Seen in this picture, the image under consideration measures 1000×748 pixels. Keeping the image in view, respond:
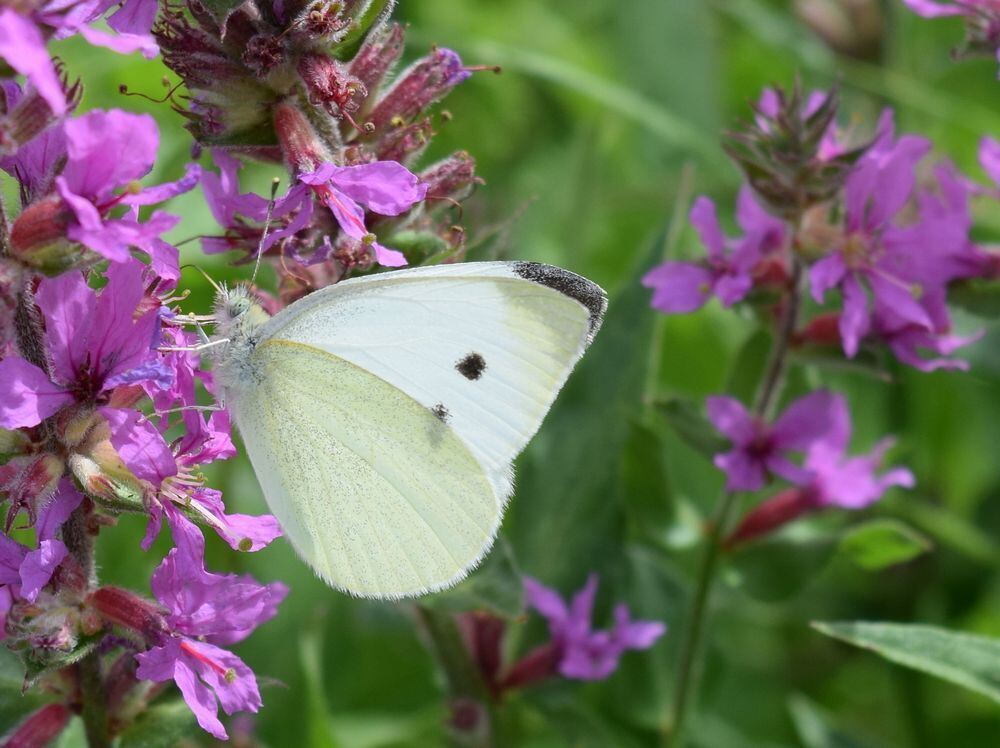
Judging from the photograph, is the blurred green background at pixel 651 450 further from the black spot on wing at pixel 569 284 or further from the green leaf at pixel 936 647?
the green leaf at pixel 936 647

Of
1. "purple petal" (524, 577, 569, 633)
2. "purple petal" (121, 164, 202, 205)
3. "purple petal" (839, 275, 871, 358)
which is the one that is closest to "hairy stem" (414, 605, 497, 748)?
"purple petal" (524, 577, 569, 633)

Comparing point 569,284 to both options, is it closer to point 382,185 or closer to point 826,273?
point 382,185

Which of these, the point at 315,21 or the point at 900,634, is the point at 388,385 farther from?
the point at 900,634

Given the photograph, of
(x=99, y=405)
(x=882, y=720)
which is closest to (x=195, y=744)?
(x=99, y=405)

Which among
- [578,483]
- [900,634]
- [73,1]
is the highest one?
[73,1]

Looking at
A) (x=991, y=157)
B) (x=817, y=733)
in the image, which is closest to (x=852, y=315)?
(x=991, y=157)
